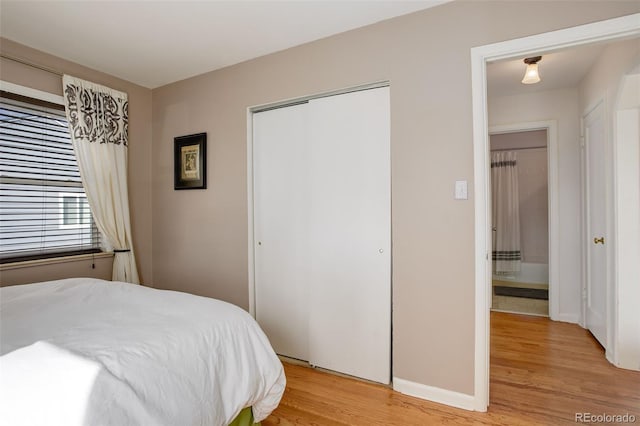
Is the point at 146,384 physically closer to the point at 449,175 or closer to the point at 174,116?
the point at 449,175

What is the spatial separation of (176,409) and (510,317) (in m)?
3.64

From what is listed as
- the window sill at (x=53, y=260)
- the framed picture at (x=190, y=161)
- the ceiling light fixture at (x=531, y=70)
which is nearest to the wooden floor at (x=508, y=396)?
the framed picture at (x=190, y=161)

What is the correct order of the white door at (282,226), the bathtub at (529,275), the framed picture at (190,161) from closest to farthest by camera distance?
the white door at (282,226), the framed picture at (190,161), the bathtub at (529,275)

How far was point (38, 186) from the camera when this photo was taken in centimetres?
256

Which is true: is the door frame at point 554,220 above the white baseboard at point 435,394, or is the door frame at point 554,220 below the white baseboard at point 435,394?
above

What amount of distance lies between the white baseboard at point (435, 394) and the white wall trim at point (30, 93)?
3.29 meters

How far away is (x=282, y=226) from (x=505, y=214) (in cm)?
424

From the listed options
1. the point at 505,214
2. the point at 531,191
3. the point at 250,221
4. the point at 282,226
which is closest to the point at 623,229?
the point at 282,226

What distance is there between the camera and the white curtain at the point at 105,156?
2.72 metres

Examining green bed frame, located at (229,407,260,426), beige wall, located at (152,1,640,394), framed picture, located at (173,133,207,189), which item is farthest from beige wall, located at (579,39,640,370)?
framed picture, located at (173,133,207,189)

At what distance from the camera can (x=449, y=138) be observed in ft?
6.59

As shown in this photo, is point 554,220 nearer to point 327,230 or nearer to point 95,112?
point 327,230

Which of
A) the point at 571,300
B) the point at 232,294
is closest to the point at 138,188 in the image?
the point at 232,294

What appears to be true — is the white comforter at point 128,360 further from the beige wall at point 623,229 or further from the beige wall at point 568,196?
the beige wall at point 568,196
